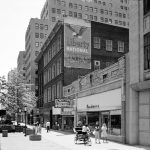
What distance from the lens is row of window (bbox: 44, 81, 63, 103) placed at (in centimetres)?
5394

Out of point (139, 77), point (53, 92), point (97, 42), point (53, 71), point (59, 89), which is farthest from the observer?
point (53, 92)

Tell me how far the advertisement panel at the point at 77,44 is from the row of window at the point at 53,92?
5592mm

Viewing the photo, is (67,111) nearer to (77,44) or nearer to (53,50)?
(77,44)

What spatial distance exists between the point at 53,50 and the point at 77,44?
1092cm

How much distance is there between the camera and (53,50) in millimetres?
58969

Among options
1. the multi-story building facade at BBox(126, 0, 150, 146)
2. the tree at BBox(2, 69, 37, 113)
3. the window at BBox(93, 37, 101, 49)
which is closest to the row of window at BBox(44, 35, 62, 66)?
the window at BBox(93, 37, 101, 49)

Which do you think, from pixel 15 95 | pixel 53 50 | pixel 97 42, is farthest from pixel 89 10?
pixel 97 42

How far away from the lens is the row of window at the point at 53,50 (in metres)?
52.8

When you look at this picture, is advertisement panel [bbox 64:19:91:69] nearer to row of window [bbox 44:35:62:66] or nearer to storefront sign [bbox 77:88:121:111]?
row of window [bbox 44:35:62:66]

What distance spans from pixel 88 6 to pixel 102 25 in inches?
2520

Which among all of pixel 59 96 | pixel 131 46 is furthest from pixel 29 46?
pixel 131 46

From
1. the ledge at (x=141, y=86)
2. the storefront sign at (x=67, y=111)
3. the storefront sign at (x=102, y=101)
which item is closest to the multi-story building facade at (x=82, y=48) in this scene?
the storefront sign at (x=67, y=111)

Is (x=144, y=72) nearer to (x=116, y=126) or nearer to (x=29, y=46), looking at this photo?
(x=116, y=126)

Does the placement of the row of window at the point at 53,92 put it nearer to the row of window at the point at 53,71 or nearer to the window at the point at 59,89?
the window at the point at 59,89
